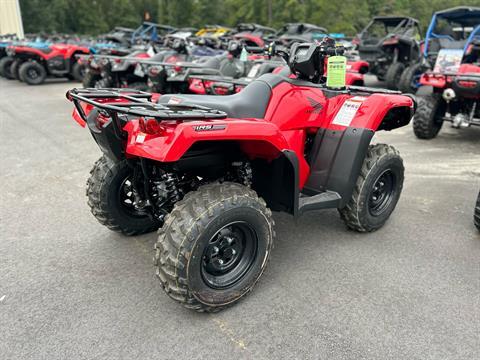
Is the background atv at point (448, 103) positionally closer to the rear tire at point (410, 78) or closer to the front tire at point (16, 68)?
the rear tire at point (410, 78)

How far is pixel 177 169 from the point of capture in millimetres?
2625

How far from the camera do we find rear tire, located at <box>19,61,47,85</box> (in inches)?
523

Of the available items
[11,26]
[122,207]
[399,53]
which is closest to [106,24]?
[11,26]

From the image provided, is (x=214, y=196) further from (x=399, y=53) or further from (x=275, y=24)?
(x=275, y=24)

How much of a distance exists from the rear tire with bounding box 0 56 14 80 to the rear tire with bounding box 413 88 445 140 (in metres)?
13.9

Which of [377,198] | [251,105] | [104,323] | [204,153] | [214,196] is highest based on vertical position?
[251,105]

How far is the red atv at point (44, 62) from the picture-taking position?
13289 millimetres

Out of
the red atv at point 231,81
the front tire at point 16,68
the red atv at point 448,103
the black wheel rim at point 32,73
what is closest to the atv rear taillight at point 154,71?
the red atv at point 231,81

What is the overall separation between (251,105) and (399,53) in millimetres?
10142

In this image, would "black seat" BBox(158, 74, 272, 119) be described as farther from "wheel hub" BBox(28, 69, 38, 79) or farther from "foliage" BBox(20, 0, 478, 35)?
"foliage" BBox(20, 0, 478, 35)

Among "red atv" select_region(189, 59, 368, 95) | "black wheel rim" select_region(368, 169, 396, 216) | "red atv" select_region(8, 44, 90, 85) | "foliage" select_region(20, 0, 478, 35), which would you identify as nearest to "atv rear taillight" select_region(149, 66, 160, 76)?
"red atv" select_region(189, 59, 368, 95)

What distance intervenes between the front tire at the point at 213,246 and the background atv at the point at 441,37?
339 inches

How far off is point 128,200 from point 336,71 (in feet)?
6.33

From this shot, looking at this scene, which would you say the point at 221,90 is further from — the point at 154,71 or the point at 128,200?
the point at 128,200
